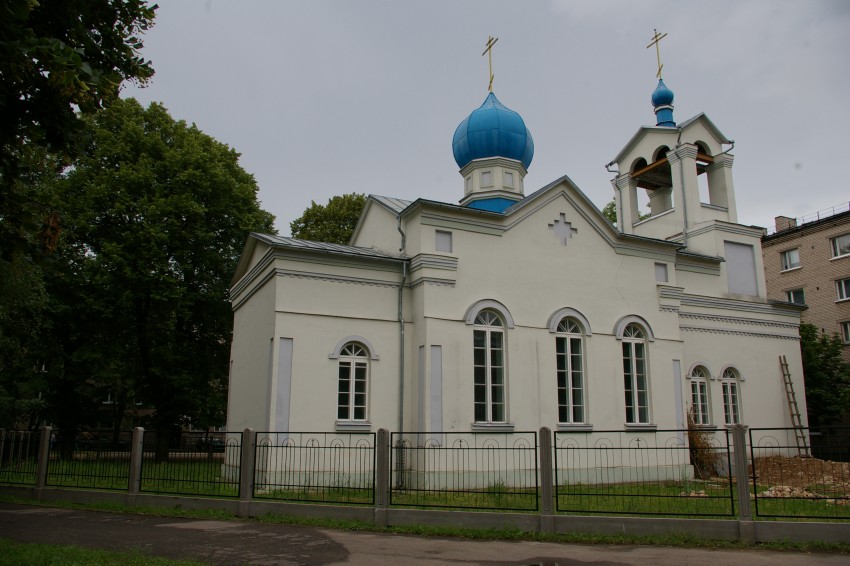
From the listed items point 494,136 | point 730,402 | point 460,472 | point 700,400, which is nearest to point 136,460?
point 460,472

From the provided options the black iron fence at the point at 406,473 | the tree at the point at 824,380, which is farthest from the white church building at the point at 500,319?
the tree at the point at 824,380

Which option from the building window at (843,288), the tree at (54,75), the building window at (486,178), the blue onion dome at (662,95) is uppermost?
the blue onion dome at (662,95)

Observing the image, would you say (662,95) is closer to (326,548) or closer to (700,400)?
(700,400)

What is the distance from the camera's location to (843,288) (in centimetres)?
2838

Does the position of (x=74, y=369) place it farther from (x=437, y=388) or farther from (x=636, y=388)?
(x=636, y=388)

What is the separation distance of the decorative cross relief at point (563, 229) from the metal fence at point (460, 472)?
15.5ft

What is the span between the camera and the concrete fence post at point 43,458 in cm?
1205

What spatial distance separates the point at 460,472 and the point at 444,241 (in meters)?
4.84

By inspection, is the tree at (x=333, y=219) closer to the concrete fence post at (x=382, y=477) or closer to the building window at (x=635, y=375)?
the building window at (x=635, y=375)

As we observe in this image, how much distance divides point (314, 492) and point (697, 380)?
11.7 meters

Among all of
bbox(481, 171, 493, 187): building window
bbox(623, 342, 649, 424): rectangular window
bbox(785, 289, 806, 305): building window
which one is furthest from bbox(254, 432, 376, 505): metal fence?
bbox(785, 289, 806, 305): building window

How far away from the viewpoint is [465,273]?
1469 centimetres

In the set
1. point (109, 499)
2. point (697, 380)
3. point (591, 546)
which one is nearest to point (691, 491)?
point (591, 546)

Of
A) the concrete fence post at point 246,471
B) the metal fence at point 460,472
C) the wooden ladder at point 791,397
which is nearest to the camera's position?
the metal fence at point 460,472
